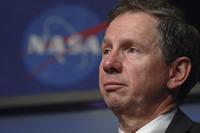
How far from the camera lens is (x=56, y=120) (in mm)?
2369

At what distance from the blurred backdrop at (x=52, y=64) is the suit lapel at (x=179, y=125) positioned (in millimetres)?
848

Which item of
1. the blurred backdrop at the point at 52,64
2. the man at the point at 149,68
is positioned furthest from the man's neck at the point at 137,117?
the blurred backdrop at the point at 52,64

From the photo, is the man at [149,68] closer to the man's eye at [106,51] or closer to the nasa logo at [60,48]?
the man's eye at [106,51]

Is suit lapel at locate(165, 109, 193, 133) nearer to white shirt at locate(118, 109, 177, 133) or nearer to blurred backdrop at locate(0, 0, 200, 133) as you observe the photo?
white shirt at locate(118, 109, 177, 133)

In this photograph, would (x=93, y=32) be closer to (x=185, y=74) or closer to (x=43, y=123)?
(x=43, y=123)

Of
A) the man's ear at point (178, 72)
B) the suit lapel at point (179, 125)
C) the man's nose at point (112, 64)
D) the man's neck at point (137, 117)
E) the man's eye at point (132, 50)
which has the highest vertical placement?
the man's eye at point (132, 50)

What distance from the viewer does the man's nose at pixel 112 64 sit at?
4.74 ft

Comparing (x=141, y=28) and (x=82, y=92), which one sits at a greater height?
(x=141, y=28)

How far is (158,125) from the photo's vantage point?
4.84 feet

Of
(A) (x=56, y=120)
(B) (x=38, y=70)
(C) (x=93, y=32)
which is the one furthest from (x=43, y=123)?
(C) (x=93, y=32)

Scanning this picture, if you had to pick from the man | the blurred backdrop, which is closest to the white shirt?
the man

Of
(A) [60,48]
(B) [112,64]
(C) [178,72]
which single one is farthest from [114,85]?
(A) [60,48]

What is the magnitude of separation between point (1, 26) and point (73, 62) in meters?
0.30

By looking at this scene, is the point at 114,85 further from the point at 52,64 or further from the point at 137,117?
the point at 52,64
